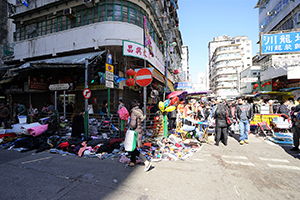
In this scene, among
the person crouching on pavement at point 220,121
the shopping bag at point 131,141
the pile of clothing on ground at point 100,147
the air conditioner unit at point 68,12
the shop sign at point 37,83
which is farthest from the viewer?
the shop sign at point 37,83

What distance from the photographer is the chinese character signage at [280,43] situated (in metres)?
9.25

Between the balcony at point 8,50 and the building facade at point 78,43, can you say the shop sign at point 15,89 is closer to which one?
the building facade at point 78,43

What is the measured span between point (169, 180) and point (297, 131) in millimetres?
4789

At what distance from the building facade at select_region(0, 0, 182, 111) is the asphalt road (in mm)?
6120

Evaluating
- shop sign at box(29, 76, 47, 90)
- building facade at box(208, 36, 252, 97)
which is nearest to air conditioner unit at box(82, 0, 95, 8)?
shop sign at box(29, 76, 47, 90)

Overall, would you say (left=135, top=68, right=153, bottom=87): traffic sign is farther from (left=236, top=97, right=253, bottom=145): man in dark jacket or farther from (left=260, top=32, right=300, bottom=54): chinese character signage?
(left=260, top=32, right=300, bottom=54): chinese character signage

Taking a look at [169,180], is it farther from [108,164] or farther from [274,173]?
[274,173]

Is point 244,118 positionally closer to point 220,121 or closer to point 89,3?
point 220,121

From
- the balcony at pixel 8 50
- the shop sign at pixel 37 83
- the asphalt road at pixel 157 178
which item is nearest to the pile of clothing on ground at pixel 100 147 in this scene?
the asphalt road at pixel 157 178

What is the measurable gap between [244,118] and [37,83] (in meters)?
15.2

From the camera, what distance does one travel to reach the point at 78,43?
12102 mm

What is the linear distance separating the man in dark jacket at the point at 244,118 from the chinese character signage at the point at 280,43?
5.39 metres

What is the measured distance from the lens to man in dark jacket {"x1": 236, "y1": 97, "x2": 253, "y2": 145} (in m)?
6.55

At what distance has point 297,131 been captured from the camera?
519cm
